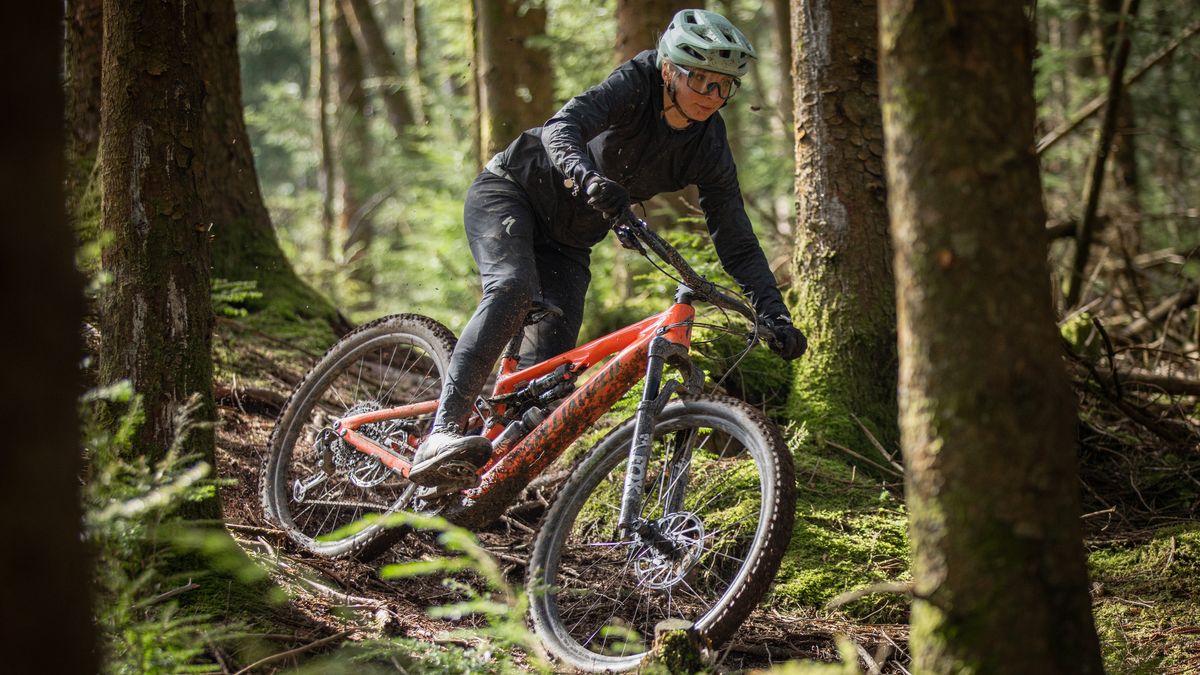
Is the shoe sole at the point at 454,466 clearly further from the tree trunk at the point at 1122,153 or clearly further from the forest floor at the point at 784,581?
the tree trunk at the point at 1122,153

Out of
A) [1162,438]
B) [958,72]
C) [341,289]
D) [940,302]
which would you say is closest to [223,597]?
[940,302]

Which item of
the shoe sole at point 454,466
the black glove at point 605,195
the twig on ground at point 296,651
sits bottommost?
the twig on ground at point 296,651

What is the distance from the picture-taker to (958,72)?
2.18 meters

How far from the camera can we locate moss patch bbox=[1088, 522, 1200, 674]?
3.50m

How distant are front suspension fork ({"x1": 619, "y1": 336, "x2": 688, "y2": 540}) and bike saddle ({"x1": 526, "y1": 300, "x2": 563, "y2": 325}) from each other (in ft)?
2.28

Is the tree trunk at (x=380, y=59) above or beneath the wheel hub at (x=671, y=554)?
above

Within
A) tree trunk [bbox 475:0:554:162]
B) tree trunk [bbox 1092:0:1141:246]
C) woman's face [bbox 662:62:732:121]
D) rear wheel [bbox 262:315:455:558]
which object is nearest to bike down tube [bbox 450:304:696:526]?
rear wheel [bbox 262:315:455:558]

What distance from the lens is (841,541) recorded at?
14.5 feet

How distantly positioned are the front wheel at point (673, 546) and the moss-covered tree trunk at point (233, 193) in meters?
3.82

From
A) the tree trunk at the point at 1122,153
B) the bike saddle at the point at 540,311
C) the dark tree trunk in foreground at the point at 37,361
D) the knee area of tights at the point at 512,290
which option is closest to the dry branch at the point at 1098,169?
the tree trunk at the point at 1122,153

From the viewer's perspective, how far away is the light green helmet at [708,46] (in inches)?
153

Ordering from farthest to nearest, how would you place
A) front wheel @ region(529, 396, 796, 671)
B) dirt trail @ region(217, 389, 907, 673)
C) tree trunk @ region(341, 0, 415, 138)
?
tree trunk @ region(341, 0, 415, 138) → dirt trail @ region(217, 389, 907, 673) → front wheel @ region(529, 396, 796, 671)

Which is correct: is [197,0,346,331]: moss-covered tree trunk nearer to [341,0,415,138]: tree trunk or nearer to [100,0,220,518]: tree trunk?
[100,0,220,518]: tree trunk

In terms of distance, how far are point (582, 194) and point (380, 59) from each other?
1464 cm
